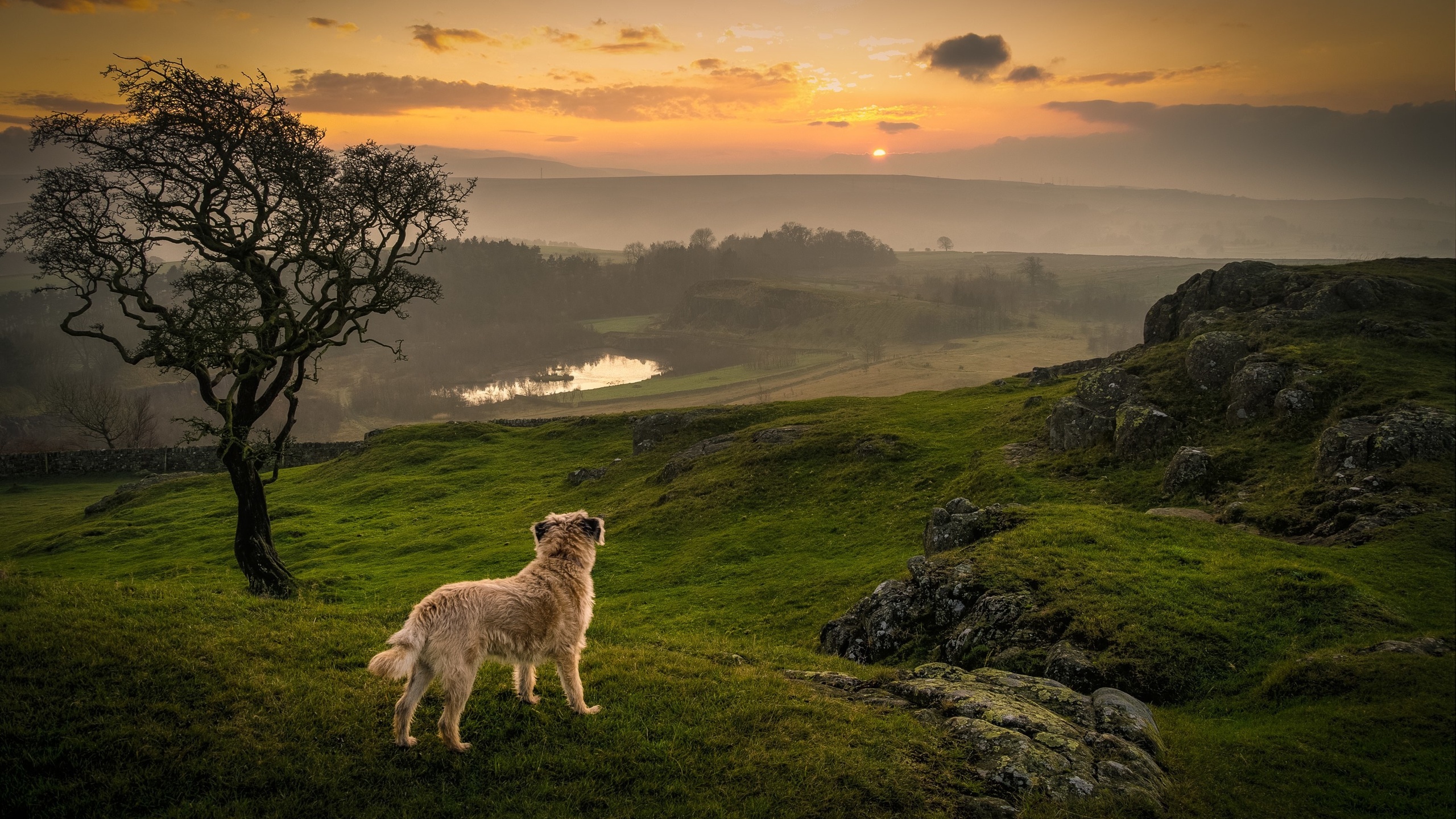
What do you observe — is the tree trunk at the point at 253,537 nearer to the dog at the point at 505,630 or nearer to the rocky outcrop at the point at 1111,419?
the dog at the point at 505,630

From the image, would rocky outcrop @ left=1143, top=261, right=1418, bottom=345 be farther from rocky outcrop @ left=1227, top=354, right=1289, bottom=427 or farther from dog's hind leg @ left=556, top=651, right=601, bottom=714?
dog's hind leg @ left=556, top=651, right=601, bottom=714

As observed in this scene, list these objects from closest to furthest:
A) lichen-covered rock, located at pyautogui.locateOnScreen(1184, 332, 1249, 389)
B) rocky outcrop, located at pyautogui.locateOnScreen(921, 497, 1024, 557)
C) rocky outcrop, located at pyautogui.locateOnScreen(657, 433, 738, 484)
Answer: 1. rocky outcrop, located at pyautogui.locateOnScreen(921, 497, 1024, 557)
2. lichen-covered rock, located at pyautogui.locateOnScreen(1184, 332, 1249, 389)
3. rocky outcrop, located at pyautogui.locateOnScreen(657, 433, 738, 484)

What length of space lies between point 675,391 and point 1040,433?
141 metres

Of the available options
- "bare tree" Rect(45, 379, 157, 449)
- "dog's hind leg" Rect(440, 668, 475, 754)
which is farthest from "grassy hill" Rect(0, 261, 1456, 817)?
"bare tree" Rect(45, 379, 157, 449)

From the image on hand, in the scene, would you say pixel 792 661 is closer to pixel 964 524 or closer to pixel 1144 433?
pixel 964 524

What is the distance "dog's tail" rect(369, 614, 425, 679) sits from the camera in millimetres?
8469

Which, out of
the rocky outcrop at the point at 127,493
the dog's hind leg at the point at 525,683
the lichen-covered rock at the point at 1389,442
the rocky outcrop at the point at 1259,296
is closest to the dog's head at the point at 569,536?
the dog's hind leg at the point at 525,683

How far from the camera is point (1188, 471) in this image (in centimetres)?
2462

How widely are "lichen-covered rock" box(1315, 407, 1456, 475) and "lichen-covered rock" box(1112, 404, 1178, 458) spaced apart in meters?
5.68

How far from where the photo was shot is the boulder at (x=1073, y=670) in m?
13.7

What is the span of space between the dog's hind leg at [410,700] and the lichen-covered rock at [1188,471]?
→ 25.1 meters

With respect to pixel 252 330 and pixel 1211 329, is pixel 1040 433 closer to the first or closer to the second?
pixel 1211 329

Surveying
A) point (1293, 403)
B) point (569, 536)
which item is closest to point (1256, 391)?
point (1293, 403)

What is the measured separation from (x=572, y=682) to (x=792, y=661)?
635 centimetres
